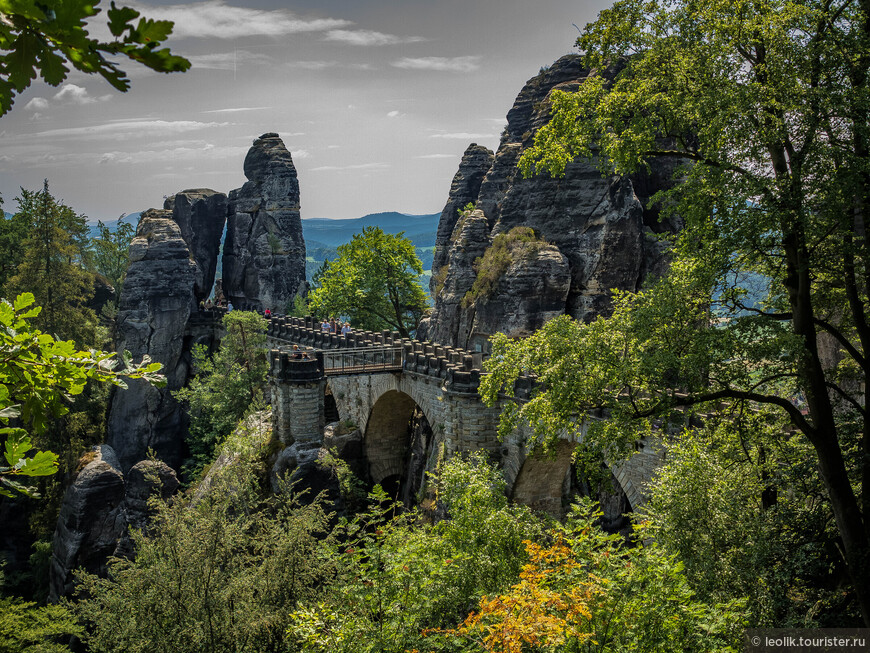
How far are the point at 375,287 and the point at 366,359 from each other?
49.5 feet

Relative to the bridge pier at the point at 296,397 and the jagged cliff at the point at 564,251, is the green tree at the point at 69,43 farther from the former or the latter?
the jagged cliff at the point at 564,251

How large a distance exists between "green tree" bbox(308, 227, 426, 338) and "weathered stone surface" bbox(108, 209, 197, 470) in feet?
32.0

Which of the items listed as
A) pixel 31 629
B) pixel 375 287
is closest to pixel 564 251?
pixel 375 287

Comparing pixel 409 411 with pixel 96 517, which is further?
pixel 409 411

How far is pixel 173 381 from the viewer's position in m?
46.2

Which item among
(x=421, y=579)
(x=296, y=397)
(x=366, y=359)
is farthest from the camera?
(x=366, y=359)

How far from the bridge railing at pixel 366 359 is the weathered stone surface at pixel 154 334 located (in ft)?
56.8

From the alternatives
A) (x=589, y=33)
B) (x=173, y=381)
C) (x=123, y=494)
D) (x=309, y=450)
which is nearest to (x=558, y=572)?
(x=589, y=33)

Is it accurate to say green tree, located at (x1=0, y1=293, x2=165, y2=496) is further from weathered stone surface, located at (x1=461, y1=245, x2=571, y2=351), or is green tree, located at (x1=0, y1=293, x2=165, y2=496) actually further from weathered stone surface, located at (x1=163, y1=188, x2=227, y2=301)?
weathered stone surface, located at (x1=163, y1=188, x2=227, y2=301)

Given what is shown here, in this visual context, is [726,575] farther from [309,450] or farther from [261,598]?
[309,450]

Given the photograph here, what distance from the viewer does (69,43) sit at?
2.40 m

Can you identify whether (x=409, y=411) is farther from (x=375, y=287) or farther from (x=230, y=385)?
(x=375, y=287)

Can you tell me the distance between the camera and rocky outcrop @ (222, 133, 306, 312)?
53.7 metres

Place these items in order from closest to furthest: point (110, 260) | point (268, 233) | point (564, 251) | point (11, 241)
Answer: point (564, 251) → point (11, 241) → point (268, 233) → point (110, 260)
